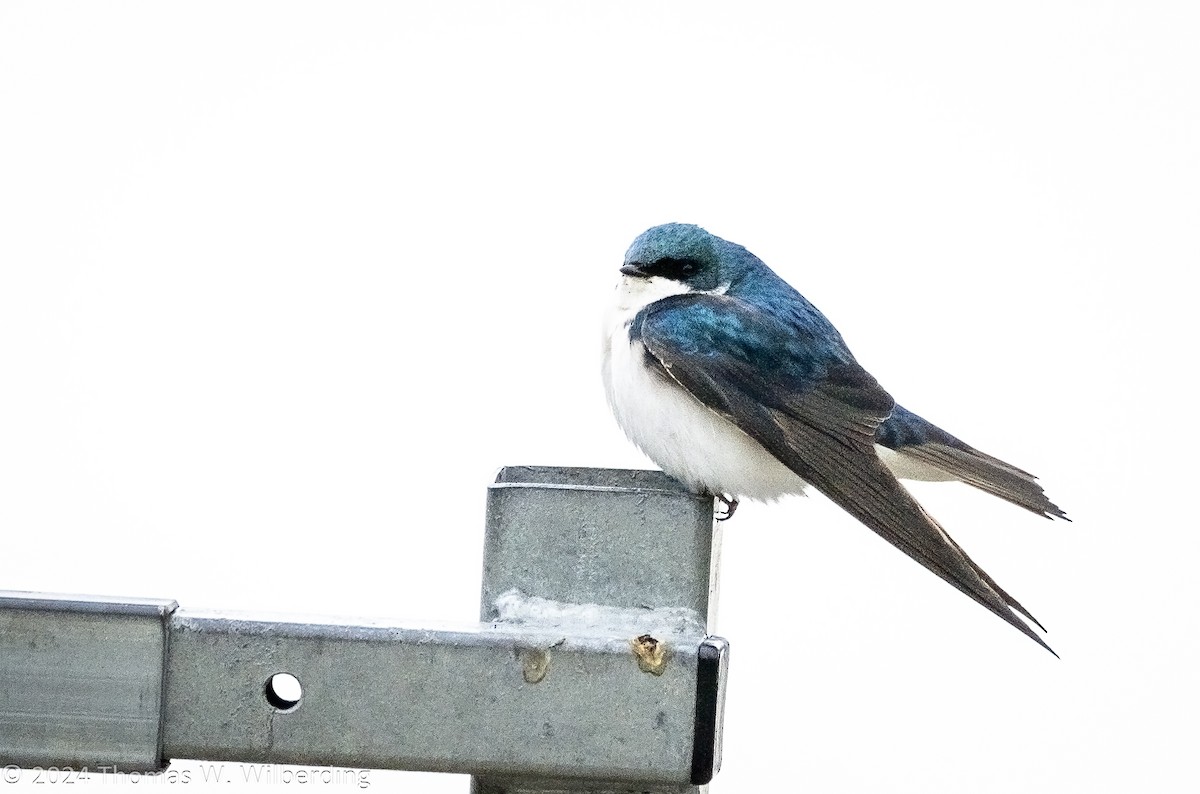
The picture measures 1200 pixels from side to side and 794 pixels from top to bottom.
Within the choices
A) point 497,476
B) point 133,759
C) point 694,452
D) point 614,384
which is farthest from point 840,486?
point 133,759

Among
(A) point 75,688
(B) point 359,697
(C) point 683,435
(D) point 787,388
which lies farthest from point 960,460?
(A) point 75,688

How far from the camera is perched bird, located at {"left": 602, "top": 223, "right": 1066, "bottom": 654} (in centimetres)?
275

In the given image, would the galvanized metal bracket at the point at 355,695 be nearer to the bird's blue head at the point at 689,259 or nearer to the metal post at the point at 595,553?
the metal post at the point at 595,553

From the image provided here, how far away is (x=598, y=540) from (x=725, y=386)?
4.41ft

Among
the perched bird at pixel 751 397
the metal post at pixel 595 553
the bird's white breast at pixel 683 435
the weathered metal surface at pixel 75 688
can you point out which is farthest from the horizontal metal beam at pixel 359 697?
the bird's white breast at pixel 683 435

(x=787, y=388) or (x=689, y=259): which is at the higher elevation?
(x=689, y=259)

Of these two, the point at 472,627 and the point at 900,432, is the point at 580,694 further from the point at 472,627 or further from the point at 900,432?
the point at 900,432

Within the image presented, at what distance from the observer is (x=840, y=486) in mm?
2666

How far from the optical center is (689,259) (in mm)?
3123

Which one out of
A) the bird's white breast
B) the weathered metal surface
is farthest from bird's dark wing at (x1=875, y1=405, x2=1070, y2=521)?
the weathered metal surface

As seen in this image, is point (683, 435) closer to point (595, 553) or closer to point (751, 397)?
point (751, 397)

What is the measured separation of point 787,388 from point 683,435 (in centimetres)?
26

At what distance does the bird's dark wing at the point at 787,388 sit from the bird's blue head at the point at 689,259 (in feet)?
0.42

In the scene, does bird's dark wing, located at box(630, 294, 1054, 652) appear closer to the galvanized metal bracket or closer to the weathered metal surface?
the galvanized metal bracket
